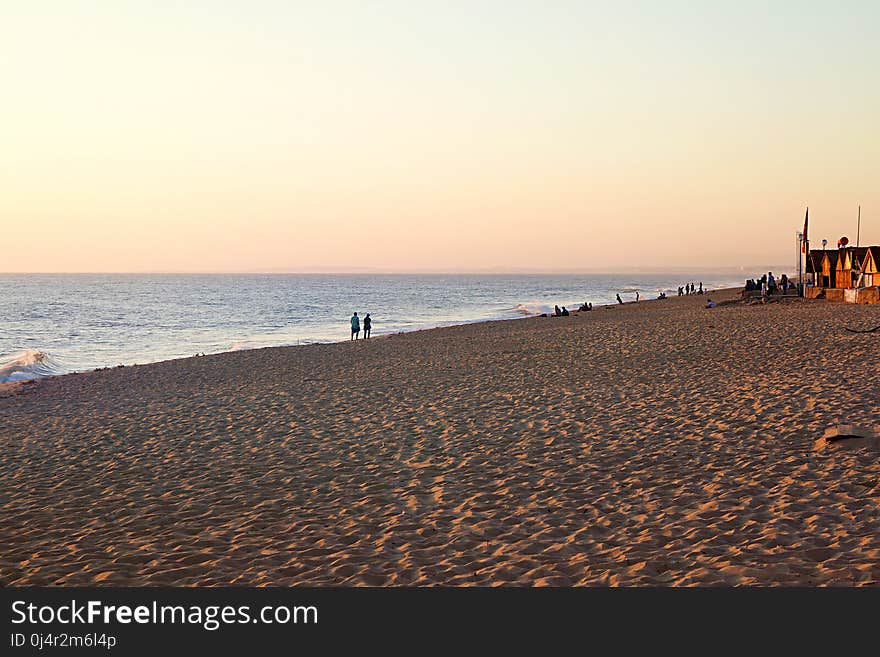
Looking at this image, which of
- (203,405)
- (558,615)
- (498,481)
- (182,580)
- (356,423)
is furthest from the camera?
(203,405)

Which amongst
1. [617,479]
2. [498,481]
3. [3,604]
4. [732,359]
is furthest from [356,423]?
[732,359]

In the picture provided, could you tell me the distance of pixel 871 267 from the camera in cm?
4628

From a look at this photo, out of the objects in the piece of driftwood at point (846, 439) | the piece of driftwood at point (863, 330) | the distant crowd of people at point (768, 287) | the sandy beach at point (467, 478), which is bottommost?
the sandy beach at point (467, 478)

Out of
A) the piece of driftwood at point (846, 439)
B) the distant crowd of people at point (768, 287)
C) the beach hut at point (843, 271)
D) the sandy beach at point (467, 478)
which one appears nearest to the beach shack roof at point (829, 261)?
the beach hut at point (843, 271)

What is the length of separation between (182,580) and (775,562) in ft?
17.9

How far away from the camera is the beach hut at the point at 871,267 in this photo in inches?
1788

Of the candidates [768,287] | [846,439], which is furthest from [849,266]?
[846,439]

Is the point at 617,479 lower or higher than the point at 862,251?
lower

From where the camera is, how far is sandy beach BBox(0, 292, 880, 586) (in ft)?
22.8

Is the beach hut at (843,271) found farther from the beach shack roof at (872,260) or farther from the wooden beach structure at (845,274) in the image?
the beach shack roof at (872,260)

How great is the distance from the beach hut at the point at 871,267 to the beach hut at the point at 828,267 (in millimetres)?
7509

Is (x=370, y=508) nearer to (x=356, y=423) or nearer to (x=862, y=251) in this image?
(x=356, y=423)

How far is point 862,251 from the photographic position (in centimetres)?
4972

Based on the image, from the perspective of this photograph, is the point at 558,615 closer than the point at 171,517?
Yes
